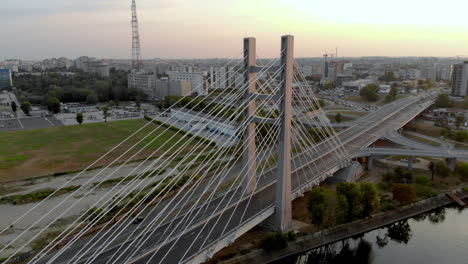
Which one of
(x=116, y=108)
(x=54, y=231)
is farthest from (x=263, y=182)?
(x=116, y=108)

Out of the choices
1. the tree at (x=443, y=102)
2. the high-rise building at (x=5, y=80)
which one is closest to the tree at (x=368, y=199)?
the tree at (x=443, y=102)

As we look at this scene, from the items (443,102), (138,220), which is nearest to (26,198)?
(138,220)

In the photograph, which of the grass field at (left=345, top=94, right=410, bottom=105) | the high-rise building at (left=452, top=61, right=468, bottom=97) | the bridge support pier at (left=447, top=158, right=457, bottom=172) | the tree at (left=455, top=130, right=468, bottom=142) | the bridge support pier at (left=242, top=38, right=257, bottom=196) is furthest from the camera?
the grass field at (left=345, top=94, right=410, bottom=105)

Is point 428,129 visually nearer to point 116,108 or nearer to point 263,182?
point 263,182

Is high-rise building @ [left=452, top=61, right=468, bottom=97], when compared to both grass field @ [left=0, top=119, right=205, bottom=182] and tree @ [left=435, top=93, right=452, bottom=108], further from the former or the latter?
grass field @ [left=0, top=119, right=205, bottom=182]

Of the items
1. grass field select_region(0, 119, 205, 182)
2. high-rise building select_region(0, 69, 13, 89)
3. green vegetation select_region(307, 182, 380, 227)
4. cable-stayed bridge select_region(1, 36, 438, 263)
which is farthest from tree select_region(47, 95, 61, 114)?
green vegetation select_region(307, 182, 380, 227)

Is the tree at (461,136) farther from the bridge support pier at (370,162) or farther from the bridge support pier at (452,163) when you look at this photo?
the bridge support pier at (370,162)

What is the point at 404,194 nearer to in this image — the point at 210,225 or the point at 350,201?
the point at 350,201
